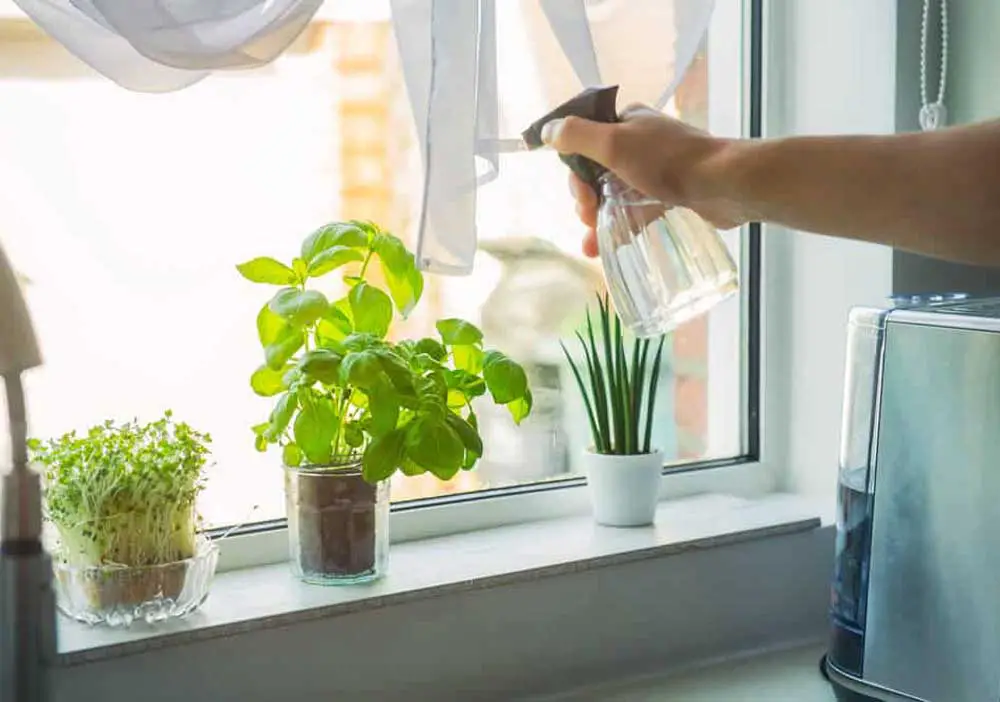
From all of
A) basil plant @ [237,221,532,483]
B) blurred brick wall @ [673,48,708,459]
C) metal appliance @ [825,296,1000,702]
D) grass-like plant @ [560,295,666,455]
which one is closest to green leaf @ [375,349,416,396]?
basil plant @ [237,221,532,483]

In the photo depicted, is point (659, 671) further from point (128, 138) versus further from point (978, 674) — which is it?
point (128, 138)

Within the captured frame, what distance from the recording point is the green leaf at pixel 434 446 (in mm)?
1107

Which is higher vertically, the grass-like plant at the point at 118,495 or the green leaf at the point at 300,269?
the green leaf at the point at 300,269

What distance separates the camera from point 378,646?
1.18 metres

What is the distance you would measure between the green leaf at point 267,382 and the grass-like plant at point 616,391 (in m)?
0.36

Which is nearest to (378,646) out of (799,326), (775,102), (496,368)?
(496,368)

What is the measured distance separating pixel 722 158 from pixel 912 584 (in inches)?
18.7

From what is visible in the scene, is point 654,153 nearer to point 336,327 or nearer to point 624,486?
point 336,327

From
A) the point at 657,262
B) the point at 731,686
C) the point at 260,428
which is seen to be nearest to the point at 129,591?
the point at 260,428

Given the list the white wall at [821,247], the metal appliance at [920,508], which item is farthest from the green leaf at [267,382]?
the white wall at [821,247]

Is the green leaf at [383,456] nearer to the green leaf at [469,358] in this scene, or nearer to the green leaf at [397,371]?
the green leaf at [397,371]

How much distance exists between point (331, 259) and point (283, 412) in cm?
14

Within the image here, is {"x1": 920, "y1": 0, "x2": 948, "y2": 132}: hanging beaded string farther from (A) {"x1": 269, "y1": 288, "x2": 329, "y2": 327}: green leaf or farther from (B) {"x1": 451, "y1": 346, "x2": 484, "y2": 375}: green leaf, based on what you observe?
(A) {"x1": 269, "y1": 288, "x2": 329, "y2": 327}: green leaf

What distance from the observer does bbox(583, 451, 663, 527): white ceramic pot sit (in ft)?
4.59
